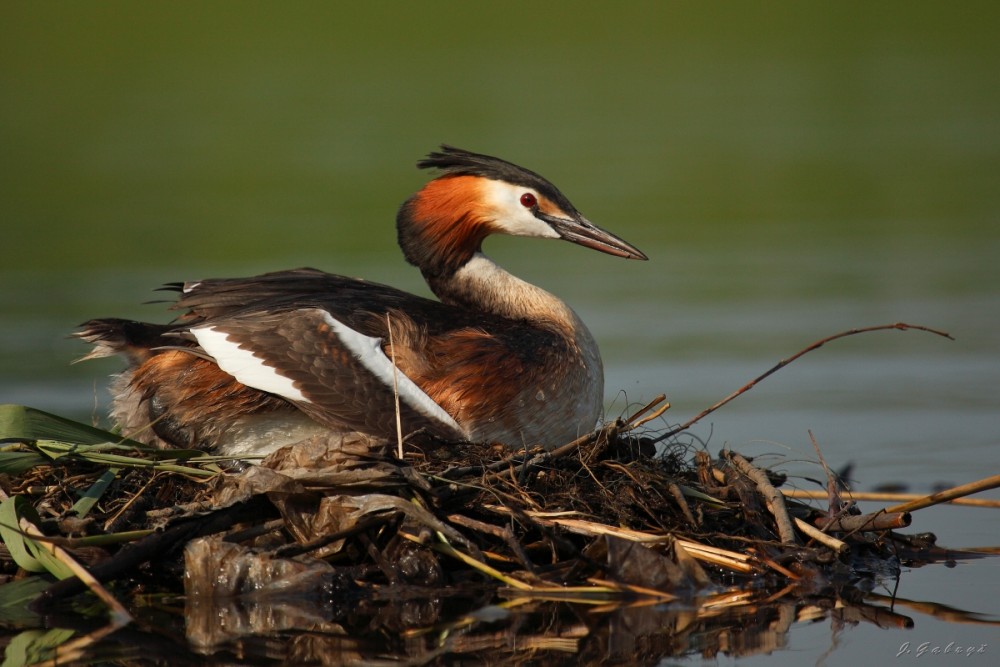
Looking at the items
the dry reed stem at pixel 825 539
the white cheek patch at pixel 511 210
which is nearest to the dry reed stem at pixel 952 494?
the dry reed stem at pixel 825 539

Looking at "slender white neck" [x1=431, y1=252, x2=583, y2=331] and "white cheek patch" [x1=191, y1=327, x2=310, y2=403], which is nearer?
"white cheek patch" [x1=191, y1=327, x2=310, y2=403]

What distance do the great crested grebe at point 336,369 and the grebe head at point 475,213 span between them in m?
0.50

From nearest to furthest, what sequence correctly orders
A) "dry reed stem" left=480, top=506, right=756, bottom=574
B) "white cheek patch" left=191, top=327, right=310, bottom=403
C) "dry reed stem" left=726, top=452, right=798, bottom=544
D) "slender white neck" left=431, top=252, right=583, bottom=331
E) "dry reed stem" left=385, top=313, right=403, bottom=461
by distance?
"dry reed stem" left=480, top=506, right=756, bottom=574 → "dry reed stem" left=726, top=452, right=798, bottom=544 → "dry reed stem" left=385, top=313, right=403, bottom=461 → "white cheek patch" left=191, top=327, right=310, bottom=403 → "slender white neck" left=431, top=252, right=583, bottom=331

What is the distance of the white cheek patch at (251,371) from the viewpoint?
19.2 feet

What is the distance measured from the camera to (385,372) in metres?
5.97

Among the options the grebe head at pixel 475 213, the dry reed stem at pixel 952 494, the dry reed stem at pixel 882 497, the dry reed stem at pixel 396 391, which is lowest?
the dry reed stem at pixel 882 497

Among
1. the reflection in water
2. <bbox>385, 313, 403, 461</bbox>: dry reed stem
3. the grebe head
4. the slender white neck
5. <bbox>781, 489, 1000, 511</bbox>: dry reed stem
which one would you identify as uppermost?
the grebe head

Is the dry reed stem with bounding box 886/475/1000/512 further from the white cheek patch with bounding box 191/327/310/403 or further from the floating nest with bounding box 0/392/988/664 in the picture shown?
the white cheek patch with bounding box 191/327/310/403

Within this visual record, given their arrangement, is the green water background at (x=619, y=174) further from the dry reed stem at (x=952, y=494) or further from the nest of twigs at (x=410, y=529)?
the nest of twigs at (x=410, y=529)

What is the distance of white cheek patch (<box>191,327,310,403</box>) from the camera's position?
5863 millimetres

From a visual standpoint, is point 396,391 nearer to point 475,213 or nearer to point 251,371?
point 251,371

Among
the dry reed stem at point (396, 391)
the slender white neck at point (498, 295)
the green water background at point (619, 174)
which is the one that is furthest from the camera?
the green water background at point (619, 174)

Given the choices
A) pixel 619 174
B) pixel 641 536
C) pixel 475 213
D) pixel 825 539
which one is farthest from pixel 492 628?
pixel 619 174

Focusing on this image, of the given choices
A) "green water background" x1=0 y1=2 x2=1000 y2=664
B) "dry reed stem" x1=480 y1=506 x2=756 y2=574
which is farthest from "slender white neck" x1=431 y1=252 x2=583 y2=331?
"dry reed stem" x1=480 y1=506 x2=756 y2=574
